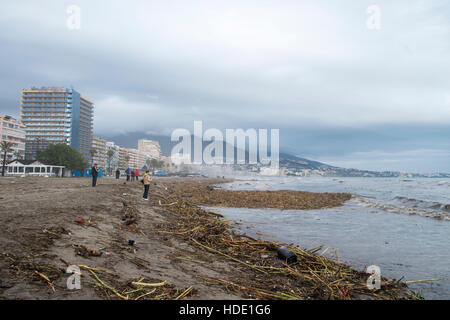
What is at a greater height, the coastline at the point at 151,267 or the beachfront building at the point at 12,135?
the beachfront building at the point at 12,135

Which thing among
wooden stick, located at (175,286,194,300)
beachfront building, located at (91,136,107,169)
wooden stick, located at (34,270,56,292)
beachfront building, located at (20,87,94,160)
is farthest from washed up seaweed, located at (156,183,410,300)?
beachfront building, located at (91,136,107,169)

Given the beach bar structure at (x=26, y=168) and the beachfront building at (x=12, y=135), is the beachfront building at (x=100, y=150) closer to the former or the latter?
the beachfront building at (x=12, y=135)

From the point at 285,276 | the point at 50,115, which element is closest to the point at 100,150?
the point at 50,115

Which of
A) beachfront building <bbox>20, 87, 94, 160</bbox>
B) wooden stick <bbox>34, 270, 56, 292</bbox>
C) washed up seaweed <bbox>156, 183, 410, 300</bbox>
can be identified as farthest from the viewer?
beachfront building <bbox>20, 87, 94, 160</bbox>

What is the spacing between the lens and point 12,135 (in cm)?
9012

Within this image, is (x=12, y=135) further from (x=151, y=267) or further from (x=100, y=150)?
(x=151, y=267)

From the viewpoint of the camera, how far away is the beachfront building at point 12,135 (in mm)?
86062

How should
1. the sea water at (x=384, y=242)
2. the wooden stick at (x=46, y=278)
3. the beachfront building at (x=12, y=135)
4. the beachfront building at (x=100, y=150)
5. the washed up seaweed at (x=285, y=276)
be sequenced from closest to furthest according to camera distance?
the wooden stick at (x=46, y=278), the washed up seaweed at (x=285, y=276), the sea water at (x=384, y=242), the beachfront building at (x=12, y=135), the beachfront building at (x=100, y=150)

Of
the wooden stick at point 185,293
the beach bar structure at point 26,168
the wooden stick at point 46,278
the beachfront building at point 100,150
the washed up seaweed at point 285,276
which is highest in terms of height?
the beachfront building at point 100,150

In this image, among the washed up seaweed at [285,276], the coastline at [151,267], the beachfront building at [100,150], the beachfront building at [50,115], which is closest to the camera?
the coastline at [151,267]

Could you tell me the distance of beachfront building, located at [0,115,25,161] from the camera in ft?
282

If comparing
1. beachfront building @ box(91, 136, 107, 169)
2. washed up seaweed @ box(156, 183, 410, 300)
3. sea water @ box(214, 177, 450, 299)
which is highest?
beachfront building @ box(91, 136, 107, 169)

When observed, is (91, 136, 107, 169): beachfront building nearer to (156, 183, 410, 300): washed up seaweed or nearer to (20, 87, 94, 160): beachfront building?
(20, 87, 94, 160): beachfront building

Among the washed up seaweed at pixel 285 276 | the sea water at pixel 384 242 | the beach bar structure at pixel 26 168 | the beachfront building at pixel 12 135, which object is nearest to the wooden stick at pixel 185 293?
the washed up seaweed at pixel 285 276
